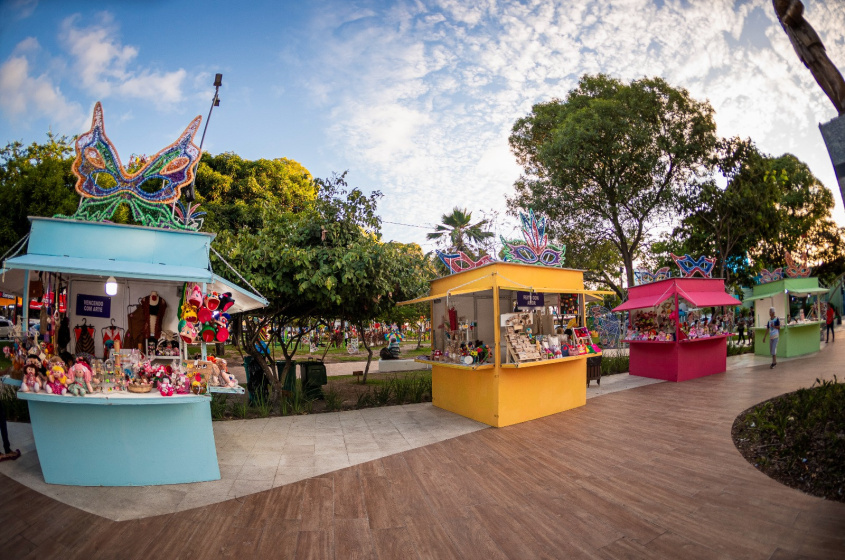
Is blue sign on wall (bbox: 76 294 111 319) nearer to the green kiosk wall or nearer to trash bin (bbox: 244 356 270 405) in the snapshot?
trash bin (bbox: 244 356 270 405)

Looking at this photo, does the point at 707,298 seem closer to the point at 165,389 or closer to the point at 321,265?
the point at 321,265

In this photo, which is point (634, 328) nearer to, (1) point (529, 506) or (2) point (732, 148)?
(2) point (732, 148)

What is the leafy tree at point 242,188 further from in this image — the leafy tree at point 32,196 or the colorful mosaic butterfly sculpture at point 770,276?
the colorful mosaic butterfly sculpture at point 770,276

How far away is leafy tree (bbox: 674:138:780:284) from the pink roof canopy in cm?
511

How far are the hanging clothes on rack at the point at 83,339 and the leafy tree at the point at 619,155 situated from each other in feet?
50.6

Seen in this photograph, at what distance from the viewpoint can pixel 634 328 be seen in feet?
47.7

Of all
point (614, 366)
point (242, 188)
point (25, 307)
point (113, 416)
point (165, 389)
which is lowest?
point (614, 366)

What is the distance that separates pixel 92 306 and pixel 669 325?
14.1 metres

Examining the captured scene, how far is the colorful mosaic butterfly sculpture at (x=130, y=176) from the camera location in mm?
5984

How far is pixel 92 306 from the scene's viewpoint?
6582 mm

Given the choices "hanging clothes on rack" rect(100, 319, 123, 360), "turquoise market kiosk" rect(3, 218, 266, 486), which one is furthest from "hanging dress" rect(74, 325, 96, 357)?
"turquoise market kiosk" rect(3, 218, 266, 486)

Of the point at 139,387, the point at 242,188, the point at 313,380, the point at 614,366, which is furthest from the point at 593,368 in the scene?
the point at 242,188

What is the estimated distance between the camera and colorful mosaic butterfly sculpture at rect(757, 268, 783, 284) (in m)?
17.1

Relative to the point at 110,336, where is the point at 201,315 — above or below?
above
